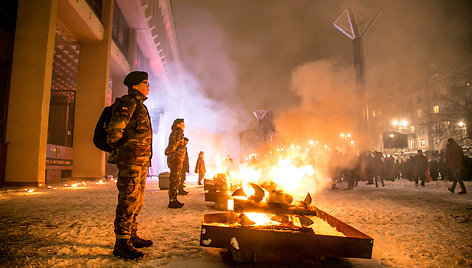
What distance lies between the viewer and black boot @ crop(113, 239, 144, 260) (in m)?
2.62

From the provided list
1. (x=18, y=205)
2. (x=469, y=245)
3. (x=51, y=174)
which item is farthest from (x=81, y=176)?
(x=469, y=245)

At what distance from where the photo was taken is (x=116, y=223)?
2.71 meters

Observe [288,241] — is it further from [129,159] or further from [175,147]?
[175,147]

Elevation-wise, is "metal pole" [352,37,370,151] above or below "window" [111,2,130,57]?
below

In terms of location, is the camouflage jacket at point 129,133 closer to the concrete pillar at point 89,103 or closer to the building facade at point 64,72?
the building facade at point 64,72

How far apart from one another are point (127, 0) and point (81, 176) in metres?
11.9

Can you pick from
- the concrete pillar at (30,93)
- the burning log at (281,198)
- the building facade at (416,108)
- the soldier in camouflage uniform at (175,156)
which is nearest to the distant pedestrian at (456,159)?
the burning log at (281,198)

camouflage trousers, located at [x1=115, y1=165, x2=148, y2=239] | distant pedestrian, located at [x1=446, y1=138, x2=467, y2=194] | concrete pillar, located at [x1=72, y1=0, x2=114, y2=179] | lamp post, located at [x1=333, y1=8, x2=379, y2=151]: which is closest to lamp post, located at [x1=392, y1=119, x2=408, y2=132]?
lamp post, located at [x1=333, y1=8, x2=379, y2=151]

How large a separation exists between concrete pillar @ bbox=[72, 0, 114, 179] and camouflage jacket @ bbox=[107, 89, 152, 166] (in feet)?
42.9

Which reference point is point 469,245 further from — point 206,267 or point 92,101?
point 92,101

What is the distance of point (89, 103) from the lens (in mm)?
14484

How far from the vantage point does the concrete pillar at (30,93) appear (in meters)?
9.55

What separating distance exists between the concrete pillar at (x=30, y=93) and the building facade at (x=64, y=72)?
3 cm

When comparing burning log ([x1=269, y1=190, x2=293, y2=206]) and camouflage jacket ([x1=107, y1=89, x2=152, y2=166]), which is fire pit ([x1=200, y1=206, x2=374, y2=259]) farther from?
camouflage jacket ([x1=107, y1=89, x2=152, y2=166])
